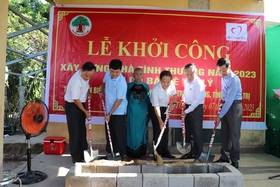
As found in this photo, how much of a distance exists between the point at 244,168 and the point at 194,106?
1.15 metres

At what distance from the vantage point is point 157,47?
165 inches

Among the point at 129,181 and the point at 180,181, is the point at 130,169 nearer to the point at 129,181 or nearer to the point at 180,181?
the point at 129,181

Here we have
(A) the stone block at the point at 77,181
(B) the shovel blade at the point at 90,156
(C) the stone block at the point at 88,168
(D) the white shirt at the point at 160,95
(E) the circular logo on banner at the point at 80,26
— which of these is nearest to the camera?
(A) the stone block at the point at 77,181

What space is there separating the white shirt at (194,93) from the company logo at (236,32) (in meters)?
1.28

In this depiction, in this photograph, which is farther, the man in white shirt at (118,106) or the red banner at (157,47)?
the red banner at (157,47)

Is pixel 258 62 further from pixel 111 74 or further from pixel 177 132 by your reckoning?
pixel 111 74

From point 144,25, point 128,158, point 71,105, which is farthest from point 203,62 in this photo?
point 71,105

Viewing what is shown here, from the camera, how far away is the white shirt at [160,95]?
3497 millimetres

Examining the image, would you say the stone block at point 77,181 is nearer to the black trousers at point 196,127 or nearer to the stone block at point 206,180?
the stone block at point 206,180

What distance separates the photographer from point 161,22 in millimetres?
4211

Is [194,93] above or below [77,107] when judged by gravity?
above

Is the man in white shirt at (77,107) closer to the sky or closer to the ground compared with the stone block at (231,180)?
closer to the sky

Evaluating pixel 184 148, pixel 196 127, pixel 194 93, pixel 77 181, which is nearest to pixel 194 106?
pixel 194 93

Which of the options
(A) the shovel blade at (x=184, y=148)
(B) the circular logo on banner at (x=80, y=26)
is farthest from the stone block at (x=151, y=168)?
(B) the circular logo on banner at (x=80, y=26)
